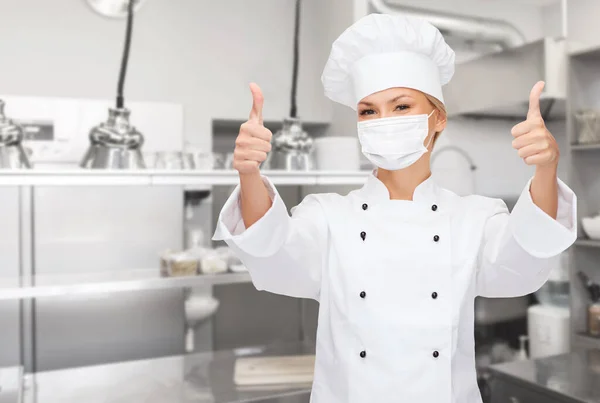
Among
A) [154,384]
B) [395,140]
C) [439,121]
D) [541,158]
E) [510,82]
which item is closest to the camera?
[541,158]

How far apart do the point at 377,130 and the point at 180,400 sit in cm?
113

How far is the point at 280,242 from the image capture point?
1.02 m

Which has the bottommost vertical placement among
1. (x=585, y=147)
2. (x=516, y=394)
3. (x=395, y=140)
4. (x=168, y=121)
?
(x=516, y=394)

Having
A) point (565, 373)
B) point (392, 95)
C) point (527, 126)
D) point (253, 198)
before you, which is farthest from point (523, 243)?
point (565, 373)

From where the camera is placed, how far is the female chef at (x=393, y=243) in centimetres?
98

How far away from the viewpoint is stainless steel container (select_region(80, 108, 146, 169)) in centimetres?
174

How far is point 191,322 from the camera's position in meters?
2.70

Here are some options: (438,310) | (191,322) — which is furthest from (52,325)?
(438,310)

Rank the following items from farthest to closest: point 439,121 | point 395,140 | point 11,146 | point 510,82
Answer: point 510,82 < point 11,146 < point 439,121 < point 395,140

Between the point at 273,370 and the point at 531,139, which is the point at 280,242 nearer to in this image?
the point at 531,139

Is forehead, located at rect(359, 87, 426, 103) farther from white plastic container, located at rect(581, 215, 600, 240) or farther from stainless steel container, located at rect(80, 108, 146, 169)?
white plastic container, located at rect(581, 215, 600, 240)

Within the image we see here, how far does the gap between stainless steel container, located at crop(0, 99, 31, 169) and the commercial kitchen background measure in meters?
0.68

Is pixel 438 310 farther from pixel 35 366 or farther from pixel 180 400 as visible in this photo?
pixel 35 366

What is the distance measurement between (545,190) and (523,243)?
96mm
